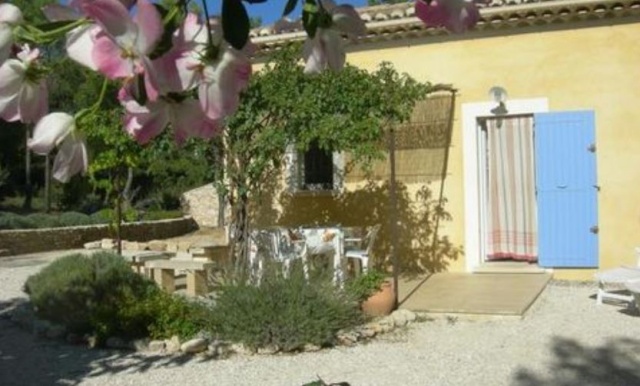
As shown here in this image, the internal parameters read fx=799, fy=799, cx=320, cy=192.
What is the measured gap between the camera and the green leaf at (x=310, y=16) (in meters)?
1.05

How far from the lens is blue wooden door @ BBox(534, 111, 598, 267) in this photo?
10008 mm

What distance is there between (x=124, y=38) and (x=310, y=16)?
32cm

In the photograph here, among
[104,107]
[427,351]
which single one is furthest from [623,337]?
[104,107]

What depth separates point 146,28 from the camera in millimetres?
794

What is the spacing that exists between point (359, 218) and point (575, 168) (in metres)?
3.09

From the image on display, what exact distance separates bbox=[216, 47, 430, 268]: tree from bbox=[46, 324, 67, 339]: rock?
260cm

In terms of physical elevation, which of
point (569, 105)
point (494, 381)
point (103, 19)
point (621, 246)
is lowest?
point (494, 381)

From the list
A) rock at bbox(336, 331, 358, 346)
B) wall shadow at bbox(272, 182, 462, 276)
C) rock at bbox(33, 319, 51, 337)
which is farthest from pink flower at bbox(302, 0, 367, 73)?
wall shadow at bbox(272, 182, 462, 276)

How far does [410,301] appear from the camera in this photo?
861cm

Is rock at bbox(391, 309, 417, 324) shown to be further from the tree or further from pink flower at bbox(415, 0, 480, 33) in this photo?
pink flower at bbox(415, 0, 480, 33)

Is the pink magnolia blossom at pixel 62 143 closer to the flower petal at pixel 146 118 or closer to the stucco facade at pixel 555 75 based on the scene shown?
the flower petal at pixel 146 118

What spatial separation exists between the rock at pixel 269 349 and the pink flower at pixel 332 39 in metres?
5.76

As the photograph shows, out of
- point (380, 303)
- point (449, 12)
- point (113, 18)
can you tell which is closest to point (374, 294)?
point (380, 303)

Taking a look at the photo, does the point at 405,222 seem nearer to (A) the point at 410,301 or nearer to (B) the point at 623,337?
(A) the point at 410,301
